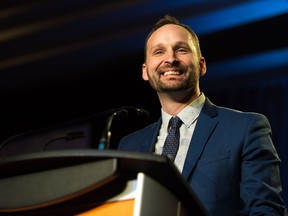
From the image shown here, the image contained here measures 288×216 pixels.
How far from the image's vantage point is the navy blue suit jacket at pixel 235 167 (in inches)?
60.0

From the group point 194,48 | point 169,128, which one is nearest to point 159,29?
point 194,48

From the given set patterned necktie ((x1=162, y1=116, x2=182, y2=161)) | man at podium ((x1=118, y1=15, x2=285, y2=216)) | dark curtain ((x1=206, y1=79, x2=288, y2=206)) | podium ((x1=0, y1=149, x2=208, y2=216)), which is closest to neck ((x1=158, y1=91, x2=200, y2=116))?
man at podium ((x1=118, y1=15, x2=285, y2=216))

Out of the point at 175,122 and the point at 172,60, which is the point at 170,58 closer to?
the point at 172,60

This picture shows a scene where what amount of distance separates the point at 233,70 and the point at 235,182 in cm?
336

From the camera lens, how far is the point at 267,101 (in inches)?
184

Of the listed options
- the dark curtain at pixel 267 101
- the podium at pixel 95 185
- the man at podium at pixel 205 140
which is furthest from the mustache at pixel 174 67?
the dark curtain at pixel 267 101

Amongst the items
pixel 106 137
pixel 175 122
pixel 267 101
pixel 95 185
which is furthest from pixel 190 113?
pixel 267 101

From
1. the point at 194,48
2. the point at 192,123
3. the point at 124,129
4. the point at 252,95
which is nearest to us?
the point at 192,123

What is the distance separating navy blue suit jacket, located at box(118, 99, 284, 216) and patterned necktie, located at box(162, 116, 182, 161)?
0.32ft

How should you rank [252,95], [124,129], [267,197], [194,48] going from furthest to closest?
[252,95], [124,129], [194,48], [267,197]

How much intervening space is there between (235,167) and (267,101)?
3.17 metres

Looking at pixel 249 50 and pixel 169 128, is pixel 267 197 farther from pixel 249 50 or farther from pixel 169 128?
pixel 249 50

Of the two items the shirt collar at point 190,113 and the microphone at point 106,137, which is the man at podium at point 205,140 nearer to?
the shirt collar at point 190,113

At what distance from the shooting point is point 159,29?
213 cm
